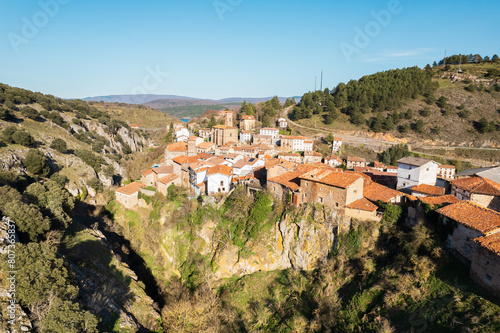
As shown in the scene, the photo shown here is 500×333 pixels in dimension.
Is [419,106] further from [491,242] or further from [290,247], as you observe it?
[491,242]

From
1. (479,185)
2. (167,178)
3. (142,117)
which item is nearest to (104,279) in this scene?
(167,178)

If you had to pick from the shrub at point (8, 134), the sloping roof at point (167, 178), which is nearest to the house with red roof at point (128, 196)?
the sloping roof at point (167, 178)

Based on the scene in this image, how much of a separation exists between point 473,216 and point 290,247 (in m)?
16.3

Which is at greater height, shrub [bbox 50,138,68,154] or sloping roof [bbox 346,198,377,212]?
shrub [bbox 50,138,68,154]

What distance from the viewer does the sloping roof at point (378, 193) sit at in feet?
92.5

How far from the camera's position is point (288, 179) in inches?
1384

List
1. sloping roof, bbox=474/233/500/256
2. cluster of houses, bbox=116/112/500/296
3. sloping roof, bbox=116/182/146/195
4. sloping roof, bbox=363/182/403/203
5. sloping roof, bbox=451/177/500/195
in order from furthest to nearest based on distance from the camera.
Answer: sloping roof, bbox=116/182/146/195 → sloping roof, bbox=363/182/403/203 → sloping roof, bbox=451/177/500/195 → cluster of houses, bbox=116/112/500/296 → sloping roof, bbox=474/233/500/256

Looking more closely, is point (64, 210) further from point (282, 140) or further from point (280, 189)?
point (282, 140)

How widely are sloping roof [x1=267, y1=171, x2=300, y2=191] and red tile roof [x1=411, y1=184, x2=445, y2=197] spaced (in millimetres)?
12767

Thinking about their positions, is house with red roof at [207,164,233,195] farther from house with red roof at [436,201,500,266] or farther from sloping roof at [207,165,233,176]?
house with red roof at [436,201,500,266]

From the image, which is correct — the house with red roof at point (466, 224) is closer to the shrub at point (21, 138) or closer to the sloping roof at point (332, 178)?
the sloping roof at point (332, 178)

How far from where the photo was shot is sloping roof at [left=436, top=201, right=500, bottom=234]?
66.7ft

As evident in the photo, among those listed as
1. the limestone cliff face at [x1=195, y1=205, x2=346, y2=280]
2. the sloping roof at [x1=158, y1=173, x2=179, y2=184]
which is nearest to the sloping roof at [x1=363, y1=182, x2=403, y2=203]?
the limestone cliff face at [x1=195, y1=205, x2=346, y2=280]

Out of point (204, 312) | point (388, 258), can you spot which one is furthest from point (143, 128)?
point (388, 258)
